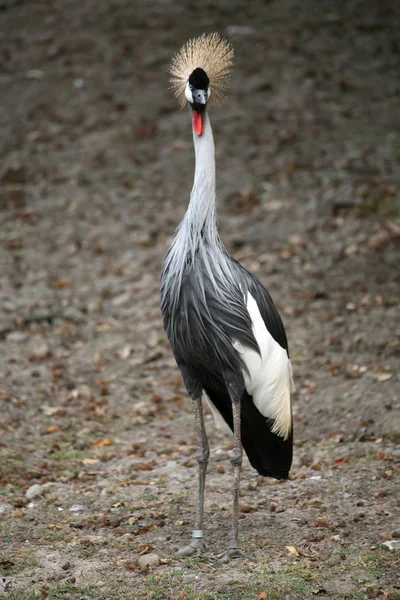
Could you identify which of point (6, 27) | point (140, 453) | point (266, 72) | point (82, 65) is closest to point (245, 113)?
point (266, 72)

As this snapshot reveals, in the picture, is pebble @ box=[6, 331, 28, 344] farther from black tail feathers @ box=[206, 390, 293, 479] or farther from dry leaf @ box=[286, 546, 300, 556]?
dry leaf @ box=[286, 546, 300, 556]

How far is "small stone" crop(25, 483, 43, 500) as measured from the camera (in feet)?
17.5

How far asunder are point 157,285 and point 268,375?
14.6 ft

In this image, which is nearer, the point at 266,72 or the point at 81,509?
the point at 81,509

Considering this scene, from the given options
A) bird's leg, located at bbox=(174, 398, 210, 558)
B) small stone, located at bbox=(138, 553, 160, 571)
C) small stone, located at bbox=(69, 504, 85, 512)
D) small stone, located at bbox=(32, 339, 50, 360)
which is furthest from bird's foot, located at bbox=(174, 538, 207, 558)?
small stone, located at bbox=(32, 339, 50, 360)

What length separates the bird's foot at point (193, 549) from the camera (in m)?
4.41

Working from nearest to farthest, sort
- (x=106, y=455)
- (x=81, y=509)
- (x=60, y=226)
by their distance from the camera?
(x=81, y=509), (x=106, y=455), (x=60, y=226)

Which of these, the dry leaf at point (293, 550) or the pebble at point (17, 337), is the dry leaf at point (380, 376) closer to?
the dry leaf at point (293, 550)

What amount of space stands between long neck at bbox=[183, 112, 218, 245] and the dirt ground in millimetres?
1621

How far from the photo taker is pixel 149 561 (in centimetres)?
427

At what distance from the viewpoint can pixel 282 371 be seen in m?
4.61

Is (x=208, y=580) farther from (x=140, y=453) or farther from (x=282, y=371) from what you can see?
(x=140, y=453)

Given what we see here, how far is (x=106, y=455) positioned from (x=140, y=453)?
27 centimetres

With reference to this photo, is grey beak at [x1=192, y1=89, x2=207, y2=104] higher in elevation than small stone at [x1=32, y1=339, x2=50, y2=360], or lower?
higher
